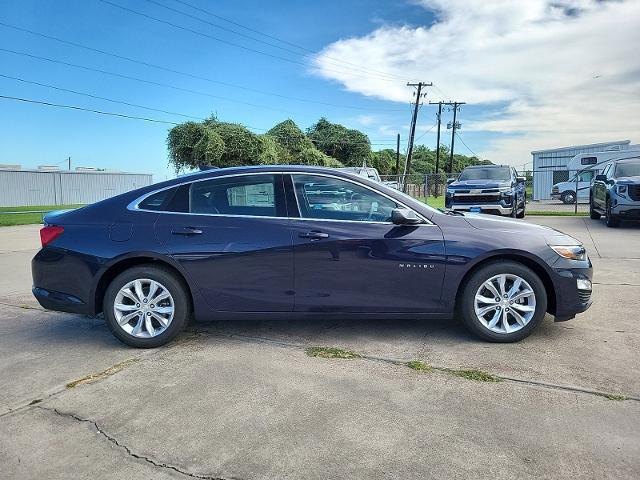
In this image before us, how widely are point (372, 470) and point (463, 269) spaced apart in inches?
86.4

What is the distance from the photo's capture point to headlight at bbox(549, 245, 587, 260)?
4.38m

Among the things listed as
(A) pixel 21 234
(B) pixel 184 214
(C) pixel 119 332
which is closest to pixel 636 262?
(B) pixel 184 214

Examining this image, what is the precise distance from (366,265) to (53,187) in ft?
172

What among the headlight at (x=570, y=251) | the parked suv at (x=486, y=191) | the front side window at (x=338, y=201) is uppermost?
the parked suv at (x=486, y=191)

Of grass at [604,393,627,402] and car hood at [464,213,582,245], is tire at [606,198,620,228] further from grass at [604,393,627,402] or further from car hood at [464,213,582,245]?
grass at [604,393,627,402]

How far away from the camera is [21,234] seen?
1541 cm

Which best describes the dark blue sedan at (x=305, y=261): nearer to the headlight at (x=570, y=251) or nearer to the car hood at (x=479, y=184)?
the headlight at (x=570, y=251)

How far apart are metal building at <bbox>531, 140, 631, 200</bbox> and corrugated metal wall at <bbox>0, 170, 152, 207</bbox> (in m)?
32.3

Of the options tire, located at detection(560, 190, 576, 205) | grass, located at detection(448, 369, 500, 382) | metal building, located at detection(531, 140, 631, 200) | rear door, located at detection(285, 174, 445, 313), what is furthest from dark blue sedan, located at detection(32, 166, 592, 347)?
metal building, located at detection(531, 140, 631, 200)

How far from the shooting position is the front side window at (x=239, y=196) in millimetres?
4484

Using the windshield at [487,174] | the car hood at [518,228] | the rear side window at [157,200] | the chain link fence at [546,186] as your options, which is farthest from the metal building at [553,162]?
the rear side window at [157,200]

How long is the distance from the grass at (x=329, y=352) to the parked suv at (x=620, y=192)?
11.5m

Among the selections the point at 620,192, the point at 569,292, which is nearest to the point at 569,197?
the point at 620,192

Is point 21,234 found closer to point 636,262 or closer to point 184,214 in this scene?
point 184,214
